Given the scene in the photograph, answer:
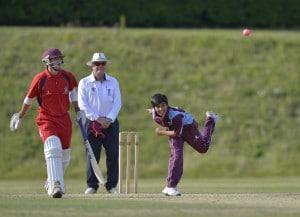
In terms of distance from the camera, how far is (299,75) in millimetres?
30375

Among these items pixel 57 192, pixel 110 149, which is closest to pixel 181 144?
pixel 110 149

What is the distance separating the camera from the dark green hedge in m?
33.4

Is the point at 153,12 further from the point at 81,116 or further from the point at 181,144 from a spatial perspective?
the point at 181,144

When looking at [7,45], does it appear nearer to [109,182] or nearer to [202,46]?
[202,46]

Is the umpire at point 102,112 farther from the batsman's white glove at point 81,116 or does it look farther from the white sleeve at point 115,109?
the batsman's white glove at point 81,116

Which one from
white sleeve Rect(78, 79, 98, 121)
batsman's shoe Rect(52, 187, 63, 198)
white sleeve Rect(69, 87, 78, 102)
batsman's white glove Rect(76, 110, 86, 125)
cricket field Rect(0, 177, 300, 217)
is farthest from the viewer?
white sleeve Rect(78, 79, 98, 121)

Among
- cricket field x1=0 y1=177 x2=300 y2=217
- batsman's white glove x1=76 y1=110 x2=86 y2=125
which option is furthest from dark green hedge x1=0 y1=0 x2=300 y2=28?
cricket field x1=0 y1=177 x2=300 y2=217

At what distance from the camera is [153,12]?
111 ft

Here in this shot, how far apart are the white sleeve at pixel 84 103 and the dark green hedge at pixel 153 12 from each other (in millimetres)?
16410

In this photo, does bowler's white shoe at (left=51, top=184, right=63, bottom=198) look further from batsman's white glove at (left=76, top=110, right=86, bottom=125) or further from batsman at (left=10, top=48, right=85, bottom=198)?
batsman's white glove at (left=76, top=110, right=86, bottom=125)

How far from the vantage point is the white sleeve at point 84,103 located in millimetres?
16875

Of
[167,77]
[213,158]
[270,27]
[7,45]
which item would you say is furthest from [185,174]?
[270,27]

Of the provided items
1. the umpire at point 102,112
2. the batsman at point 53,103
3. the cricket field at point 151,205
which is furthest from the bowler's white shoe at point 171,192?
the batsman at point 53,103

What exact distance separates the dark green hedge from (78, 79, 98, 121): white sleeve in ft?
53.8
